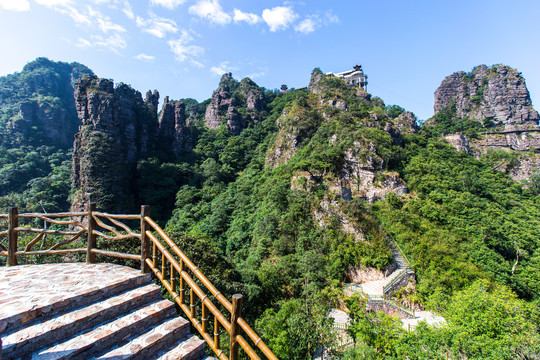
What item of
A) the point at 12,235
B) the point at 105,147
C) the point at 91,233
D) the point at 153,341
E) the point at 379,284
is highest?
the point at 105,147

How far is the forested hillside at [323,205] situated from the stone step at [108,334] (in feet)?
22.4

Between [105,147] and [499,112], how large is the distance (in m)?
79.7

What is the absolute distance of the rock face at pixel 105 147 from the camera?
31.7 m

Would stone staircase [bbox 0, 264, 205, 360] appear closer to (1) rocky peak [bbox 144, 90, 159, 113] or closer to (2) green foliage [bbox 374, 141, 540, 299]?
(2) green foliage [bbox 374, 141, 540, 299]

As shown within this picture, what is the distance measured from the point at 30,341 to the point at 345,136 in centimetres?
2923

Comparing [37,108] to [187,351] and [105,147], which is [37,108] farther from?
[187,351]

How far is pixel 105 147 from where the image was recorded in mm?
33312

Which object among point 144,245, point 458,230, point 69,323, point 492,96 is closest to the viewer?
point 69,323

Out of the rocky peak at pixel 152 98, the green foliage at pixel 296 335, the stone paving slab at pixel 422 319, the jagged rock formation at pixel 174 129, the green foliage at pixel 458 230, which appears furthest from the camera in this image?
the rocky peak at pixel 152 98

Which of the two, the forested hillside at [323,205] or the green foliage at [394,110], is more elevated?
the green foliage at [394,110]

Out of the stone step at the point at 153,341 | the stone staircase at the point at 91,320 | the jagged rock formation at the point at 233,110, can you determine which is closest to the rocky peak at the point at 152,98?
the jagged rock formation at the point at 233,110

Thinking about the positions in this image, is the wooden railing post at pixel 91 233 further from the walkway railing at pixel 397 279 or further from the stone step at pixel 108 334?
the walkway railing at pixel 397 279

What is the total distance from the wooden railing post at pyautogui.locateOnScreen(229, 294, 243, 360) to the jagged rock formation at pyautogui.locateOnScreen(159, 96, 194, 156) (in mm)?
46789

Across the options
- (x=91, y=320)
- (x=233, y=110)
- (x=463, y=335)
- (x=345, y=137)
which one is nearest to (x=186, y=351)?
(x=91, y=320)
